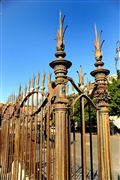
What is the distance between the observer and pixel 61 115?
85.4 inches

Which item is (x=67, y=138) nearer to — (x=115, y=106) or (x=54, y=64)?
(x=54, y=64)

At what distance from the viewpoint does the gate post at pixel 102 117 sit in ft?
8.50

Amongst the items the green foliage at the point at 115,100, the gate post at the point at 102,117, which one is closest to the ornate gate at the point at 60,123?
the gate post at the point at 102,117

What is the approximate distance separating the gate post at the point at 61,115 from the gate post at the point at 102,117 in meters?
0.64

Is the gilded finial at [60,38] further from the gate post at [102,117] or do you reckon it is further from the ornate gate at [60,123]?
the gate post at [102,117]

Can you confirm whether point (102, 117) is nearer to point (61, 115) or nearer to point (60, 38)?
point (61, 115)

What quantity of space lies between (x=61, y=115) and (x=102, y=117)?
0.82 metres

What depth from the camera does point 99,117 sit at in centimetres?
278

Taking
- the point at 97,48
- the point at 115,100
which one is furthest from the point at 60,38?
the point at 115,100

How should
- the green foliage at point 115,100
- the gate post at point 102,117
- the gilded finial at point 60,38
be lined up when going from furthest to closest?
the green foliage at point 115,100 → the gate post at point 102,117 → the gilded finial at point 60,38

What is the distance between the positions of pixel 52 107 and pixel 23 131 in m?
0.97

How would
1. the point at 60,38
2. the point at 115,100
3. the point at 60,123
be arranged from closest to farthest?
1. the point at 60,123
2. the point at 60,38
3. the point at 115,100

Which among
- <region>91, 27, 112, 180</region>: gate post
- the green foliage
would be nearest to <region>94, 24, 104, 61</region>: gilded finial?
<region>91, 27, 112, 180</region>: gate post

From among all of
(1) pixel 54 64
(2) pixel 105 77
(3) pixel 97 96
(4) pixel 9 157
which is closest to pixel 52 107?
(1) pixel 54 64
